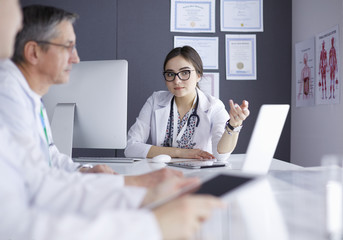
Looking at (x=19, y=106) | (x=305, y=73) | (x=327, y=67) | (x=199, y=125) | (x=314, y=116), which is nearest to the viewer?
(x=19, y=106)

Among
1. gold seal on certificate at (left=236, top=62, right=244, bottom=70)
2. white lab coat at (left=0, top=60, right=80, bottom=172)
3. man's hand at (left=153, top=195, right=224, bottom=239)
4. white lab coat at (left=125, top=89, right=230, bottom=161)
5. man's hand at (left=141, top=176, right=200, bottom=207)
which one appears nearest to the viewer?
man's hand at (left=153, top=195, right=224, bottom=239)

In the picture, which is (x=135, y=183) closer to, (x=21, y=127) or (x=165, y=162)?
(x=21, y=127)

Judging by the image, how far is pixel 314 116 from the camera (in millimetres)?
3314

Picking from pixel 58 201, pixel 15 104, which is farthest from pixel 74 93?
pixel 58 201

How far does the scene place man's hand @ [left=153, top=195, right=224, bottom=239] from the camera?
0.80 meters

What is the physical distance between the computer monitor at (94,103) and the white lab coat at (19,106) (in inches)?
23.8

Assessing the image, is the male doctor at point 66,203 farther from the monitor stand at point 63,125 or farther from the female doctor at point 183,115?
the female doctor at point 183,115

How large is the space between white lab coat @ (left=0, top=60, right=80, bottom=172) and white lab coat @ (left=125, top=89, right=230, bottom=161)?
1230 millimetres

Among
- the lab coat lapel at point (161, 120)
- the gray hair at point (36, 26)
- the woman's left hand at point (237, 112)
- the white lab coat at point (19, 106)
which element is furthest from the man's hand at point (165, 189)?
the lab coat lapel at point (161, 120)

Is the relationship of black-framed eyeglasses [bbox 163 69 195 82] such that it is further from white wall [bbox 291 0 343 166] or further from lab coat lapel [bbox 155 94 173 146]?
white wall [bbox 291 0 343 166]

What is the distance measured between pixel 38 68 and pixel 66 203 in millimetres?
645

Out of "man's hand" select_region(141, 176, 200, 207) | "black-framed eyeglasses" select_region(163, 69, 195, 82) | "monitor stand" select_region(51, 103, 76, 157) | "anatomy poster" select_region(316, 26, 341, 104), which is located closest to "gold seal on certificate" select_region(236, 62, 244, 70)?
"anatomy poster" select_region(316, 26, 341, 104)

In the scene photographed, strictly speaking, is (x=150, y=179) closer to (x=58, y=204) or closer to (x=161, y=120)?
(x=58, y=204)

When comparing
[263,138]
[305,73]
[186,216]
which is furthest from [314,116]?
[186,216]
